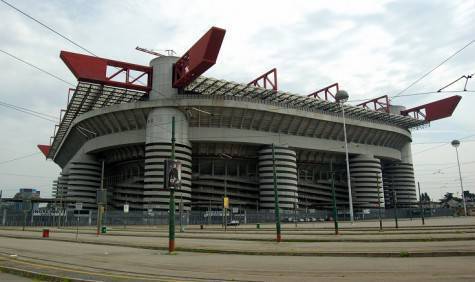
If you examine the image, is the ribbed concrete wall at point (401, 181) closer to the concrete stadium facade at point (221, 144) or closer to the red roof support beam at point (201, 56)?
the concrete stadium facade at point (221, 144)

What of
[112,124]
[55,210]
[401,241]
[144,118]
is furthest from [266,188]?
[401,241]

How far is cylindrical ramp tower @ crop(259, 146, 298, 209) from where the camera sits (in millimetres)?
77188

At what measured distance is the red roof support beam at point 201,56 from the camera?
169 ft

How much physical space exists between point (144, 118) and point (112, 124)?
7.79 meters

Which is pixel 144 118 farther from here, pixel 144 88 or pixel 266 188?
pixel 266 188

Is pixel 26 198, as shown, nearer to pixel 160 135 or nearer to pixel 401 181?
pixel 160 135

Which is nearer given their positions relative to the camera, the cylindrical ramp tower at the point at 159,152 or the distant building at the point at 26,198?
the distant building at the point at 26,198

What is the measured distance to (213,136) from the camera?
72625 mm

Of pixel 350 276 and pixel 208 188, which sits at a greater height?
pixel 208 188

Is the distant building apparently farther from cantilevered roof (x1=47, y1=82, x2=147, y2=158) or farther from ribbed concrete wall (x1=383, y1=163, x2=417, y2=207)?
ribbed concrete wall (x1=383, y1=163, x2=417, y2=207)

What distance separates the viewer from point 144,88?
67.8 metres

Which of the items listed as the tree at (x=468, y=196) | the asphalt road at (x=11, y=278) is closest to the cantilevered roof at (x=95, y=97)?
the asphalt road at (x=11, y=278)

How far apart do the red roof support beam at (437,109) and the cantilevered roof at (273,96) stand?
35.9ft

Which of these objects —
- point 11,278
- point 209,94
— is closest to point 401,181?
point 209,94
